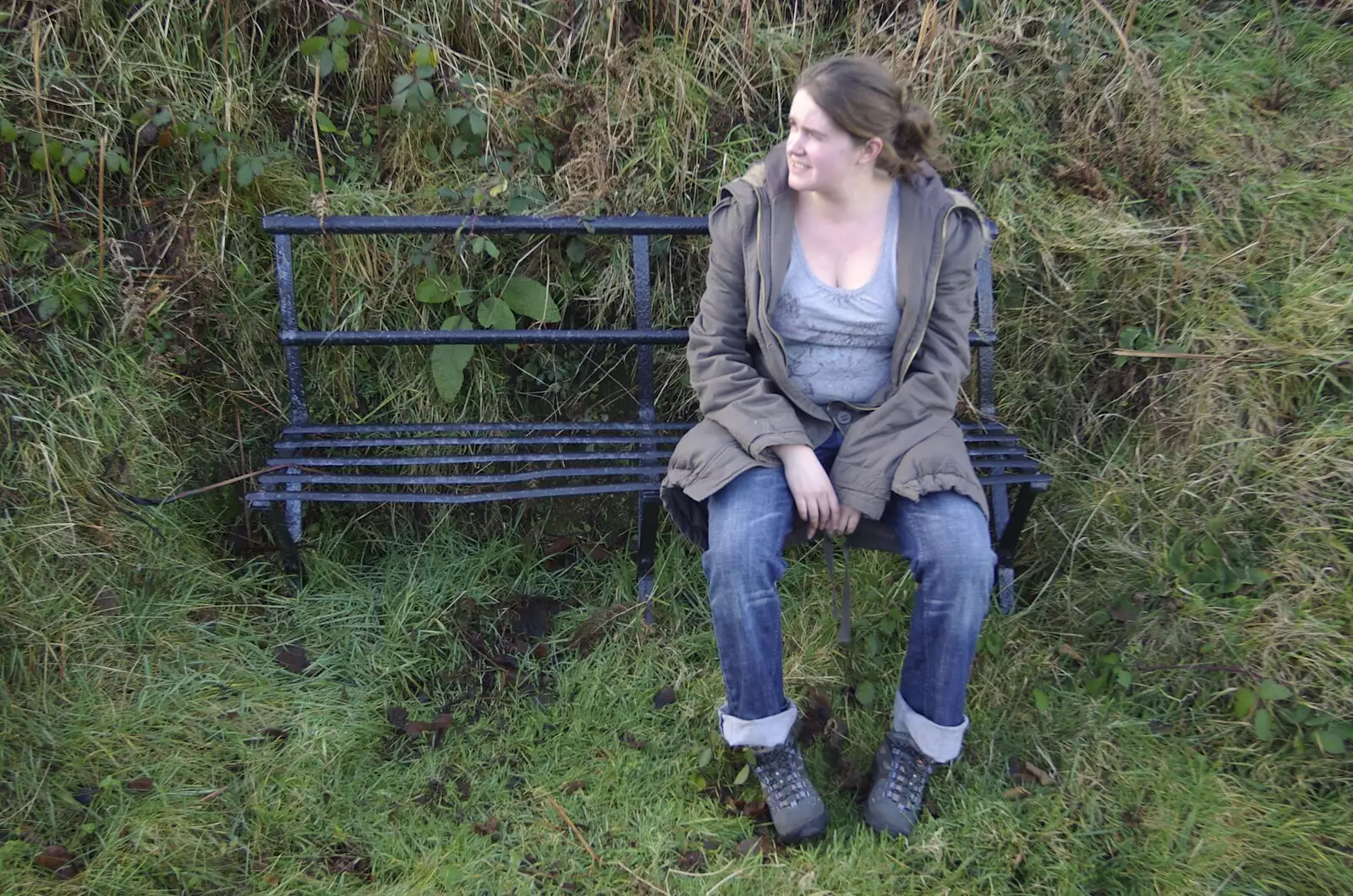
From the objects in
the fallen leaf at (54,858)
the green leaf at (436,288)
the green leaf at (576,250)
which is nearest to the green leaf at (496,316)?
the green leaf at (436,288)

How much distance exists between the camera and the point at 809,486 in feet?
8.66

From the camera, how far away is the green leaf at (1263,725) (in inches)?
111

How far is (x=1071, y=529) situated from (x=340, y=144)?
279cm

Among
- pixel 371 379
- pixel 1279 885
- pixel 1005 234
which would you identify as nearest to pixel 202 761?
pixel 371 379

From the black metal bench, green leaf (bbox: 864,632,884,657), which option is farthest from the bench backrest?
green leaf (bbox: 864,632,884,657)

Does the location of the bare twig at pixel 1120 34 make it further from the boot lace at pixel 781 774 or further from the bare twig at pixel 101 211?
the bare twig at pixel 101 211

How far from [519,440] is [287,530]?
739 millimetres

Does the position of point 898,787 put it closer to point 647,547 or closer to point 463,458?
point 647,547

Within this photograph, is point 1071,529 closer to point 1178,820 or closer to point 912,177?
point 1178,820

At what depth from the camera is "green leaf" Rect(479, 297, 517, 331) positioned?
3.53 metres

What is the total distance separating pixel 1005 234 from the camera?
369 centimetres

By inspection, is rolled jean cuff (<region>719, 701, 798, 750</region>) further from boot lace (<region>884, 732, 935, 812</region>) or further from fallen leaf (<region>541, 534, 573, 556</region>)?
fallen leaf (<region>541, 534, 573, 556</region>)

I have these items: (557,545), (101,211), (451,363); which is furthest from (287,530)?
(101,211)

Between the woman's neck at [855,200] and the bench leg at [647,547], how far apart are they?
923mm
